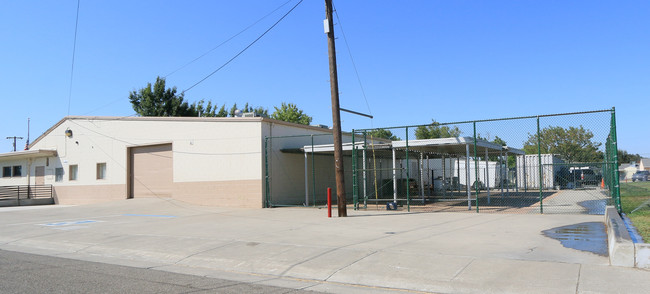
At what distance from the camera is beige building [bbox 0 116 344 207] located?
70.1 feet

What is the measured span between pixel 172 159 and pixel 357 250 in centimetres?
1694

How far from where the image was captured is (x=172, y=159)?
77.9ft

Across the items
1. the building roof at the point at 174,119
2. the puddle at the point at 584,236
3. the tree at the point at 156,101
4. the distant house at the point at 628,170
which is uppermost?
the tree at the point at 156,101

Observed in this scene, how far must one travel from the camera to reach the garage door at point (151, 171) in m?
24.0

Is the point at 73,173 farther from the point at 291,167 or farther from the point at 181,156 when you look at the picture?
the point at 291,167

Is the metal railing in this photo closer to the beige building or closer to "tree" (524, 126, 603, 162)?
the beige building

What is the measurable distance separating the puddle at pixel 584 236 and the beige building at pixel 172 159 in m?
11.1

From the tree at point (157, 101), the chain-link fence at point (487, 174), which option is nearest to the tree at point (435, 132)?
the chain-link fence at point (487, 174)

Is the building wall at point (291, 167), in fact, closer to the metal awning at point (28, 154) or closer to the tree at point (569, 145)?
the tree at point (569, 145)

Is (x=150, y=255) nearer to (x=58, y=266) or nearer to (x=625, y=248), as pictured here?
(x=58, y=266)

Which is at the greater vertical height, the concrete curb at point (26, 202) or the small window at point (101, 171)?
the small window at point (101, 171)

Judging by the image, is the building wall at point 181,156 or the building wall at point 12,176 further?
the building wall at point 12,176

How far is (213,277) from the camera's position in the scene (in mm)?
7996

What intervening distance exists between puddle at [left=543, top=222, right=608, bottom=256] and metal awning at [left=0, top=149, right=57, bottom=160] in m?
29.4
